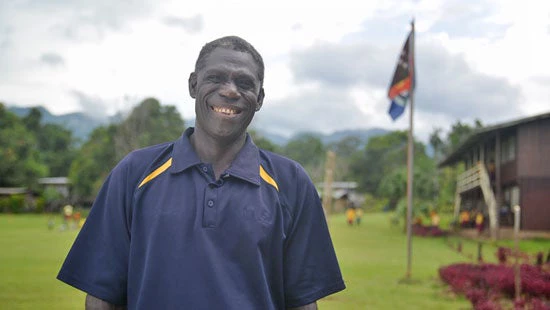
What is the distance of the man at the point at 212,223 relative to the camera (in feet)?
8.29

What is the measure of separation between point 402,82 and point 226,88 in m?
12.6

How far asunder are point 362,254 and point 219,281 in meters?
16.4

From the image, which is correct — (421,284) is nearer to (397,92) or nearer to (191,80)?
(397,92)

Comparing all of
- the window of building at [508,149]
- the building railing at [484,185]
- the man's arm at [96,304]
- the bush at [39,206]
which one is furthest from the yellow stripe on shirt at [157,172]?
the bush at [39,206]

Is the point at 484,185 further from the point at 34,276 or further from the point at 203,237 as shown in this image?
the point at 203,237

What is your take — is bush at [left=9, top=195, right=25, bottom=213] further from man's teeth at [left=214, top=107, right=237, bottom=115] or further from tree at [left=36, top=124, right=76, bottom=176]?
man's teeth at [left=214, top=107, right=237, bottom=115]

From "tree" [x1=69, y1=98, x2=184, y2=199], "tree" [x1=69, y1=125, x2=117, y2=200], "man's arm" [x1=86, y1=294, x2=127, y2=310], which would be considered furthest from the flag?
"tree" [x1=69, y1=125, x2=117, y2=200]

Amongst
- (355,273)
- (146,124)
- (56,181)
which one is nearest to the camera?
(355,273)

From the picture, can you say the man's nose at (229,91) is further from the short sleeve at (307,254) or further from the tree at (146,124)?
the tree at (146,124)

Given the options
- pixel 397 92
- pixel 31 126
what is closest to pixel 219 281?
pixel 397 92

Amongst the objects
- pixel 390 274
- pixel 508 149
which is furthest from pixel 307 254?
pixel 508 149

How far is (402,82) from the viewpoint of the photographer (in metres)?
14.8

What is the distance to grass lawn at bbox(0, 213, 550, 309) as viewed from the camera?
9.98 m

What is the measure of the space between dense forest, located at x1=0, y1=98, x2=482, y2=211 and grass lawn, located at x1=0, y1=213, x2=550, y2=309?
1151 cm
